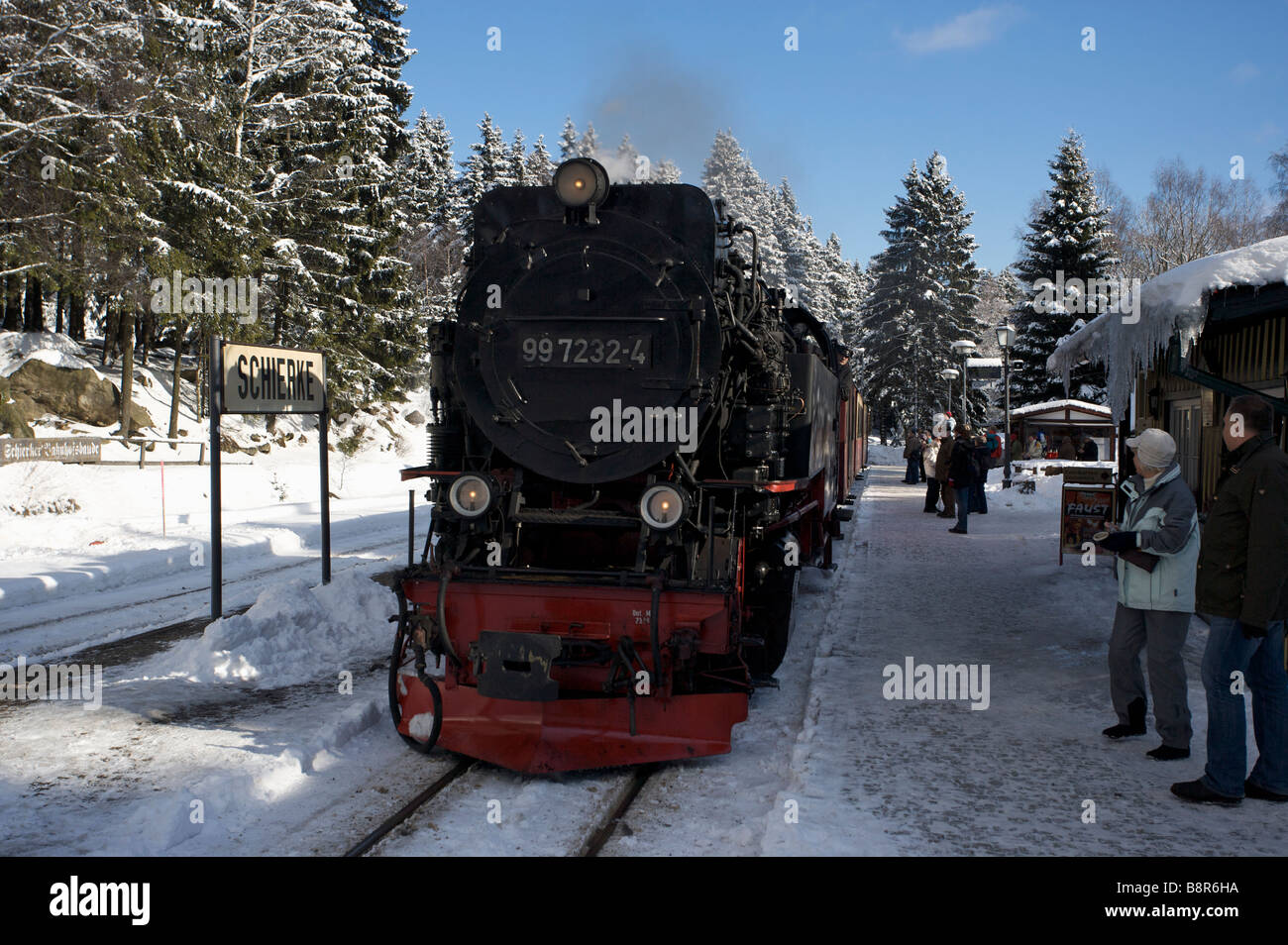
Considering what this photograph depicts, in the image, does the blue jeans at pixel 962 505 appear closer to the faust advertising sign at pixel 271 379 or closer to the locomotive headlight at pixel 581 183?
the faust advertising sign at pixel 271 379

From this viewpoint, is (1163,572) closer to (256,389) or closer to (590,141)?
(256,389)

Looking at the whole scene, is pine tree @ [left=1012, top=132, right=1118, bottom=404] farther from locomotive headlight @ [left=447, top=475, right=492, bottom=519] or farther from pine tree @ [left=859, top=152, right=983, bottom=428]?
locomotive headlight @ [left=447, top=475, right=492, bottom=519]

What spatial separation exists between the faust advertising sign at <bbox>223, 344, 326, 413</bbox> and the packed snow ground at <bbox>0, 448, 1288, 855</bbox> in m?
1.81

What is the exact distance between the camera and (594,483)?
5367mm

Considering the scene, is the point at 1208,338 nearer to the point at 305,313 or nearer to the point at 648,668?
the point at 648,668

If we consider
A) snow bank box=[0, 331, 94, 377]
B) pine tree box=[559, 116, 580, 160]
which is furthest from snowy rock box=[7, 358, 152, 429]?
pine tree box=[559, 116, 580, 160]

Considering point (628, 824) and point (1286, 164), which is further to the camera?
point (1286, 164)

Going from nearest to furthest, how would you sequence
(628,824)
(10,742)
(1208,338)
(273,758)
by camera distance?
(628,824)
(273,758)
(10,742)
(1208,338)

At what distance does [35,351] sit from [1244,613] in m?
29.5

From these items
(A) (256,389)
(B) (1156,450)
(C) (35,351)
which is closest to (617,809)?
(B) (1156,450)
